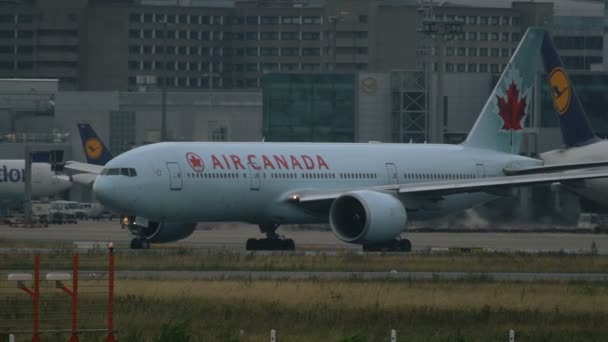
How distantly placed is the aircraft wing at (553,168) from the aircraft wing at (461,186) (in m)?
0.25

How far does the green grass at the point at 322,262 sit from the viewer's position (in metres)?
44.6

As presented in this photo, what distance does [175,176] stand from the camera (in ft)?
176

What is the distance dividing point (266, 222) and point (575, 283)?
19377mm

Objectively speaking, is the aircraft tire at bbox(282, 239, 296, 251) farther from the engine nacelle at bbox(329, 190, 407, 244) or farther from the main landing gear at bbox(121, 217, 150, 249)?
the main landing gear at bbox(121, 217, 150, 249)

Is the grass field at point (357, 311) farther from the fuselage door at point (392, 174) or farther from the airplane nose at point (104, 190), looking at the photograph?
the fuselage door at point (392, 174)

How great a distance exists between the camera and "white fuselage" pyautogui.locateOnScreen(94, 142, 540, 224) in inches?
2105

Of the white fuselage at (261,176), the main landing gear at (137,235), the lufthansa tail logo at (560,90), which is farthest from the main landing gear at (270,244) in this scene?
the lufthansa tail logo at (560,90)

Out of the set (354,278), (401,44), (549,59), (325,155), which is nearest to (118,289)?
(354,278)

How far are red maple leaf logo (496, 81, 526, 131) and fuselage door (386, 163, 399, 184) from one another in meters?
6.85

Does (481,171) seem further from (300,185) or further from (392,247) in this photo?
(300,185)

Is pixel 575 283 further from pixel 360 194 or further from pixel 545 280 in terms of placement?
pixel 360 194

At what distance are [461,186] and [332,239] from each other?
12.3 metres

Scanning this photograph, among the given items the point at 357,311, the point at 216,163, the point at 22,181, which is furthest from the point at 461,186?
the point at 22,181

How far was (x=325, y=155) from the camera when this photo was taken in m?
58.7
